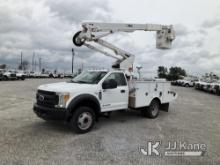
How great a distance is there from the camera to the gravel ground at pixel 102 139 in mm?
4621

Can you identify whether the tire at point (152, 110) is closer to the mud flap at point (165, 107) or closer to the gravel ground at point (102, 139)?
the gravel ground at point (102, 139)

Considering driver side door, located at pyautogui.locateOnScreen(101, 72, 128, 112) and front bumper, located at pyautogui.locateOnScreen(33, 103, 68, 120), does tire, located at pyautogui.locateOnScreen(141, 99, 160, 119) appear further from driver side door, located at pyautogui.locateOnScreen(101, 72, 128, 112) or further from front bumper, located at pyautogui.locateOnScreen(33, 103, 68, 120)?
front bumper, located at pyautogui.locateOnScreen(33, 103, 68, 120)

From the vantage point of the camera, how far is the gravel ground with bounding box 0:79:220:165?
4.62m

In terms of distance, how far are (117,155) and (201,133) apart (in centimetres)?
321

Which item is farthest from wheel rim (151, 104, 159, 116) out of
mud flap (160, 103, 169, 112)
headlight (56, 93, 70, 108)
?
headlight (56, 93, 70, 108)

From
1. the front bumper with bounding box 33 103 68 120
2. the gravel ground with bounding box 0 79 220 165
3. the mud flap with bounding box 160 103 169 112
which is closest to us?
the gravel ground with bounding box 0 79 220 165

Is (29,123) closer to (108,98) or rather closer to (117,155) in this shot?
(108,98)

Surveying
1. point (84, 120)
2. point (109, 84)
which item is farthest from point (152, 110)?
point (84, 120)

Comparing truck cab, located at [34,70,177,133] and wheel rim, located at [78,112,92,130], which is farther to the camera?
wheel rim, located at [78,112,92,130]

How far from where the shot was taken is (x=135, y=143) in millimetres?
5613

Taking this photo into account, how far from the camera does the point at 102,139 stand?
5.87 m

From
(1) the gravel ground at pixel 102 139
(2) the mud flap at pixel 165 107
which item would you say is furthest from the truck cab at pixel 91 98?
(2) the mud flap at pixel 165 107

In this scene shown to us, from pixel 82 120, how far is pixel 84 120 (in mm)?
70

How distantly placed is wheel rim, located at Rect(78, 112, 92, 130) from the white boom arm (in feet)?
13.1
